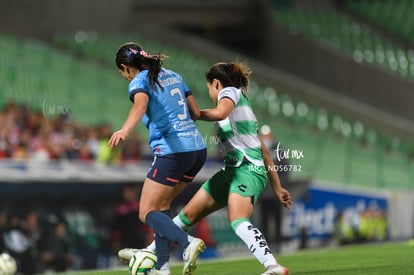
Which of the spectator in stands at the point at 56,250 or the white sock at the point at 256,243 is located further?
the spectator in stands at the point at 56,250

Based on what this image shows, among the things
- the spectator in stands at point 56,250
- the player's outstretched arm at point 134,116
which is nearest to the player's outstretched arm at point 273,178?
the player's outstretched arm at point 134,116

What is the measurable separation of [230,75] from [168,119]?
2.61 ft

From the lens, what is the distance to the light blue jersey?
27.6 ft

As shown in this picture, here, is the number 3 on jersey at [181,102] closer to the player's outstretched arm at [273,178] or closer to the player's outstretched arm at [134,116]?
the player's outstretched arm at [134,116]

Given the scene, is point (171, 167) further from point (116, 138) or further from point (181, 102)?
point (116, 138)

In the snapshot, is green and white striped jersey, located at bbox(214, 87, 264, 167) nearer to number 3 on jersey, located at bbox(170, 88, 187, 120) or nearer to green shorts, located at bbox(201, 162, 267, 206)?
green shorts, located at bbox(201, 162, 267, 206)

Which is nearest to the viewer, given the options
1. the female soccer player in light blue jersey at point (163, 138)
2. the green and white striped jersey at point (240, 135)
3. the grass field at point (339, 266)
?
the female soccer player in light blue jersey at point (163, 138)

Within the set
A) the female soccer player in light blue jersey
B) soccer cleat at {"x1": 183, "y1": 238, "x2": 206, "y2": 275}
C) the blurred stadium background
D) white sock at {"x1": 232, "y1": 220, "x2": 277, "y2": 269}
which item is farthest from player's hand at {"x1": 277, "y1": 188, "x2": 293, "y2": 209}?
the blurred stadium background

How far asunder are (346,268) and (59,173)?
269 inches

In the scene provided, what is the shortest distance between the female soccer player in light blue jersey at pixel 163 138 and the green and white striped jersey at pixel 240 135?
304 millimetres

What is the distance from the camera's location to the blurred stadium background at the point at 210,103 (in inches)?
631

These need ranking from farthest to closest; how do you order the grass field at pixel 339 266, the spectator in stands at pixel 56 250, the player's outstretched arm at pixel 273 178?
the spectator in stands at pixel 56 250 < the grass field at pixel 339 266 < the player's outstretched arm at pixel 273 178

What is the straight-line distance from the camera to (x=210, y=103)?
25547mm

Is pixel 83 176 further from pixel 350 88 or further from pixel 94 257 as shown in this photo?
pixel 350 88
